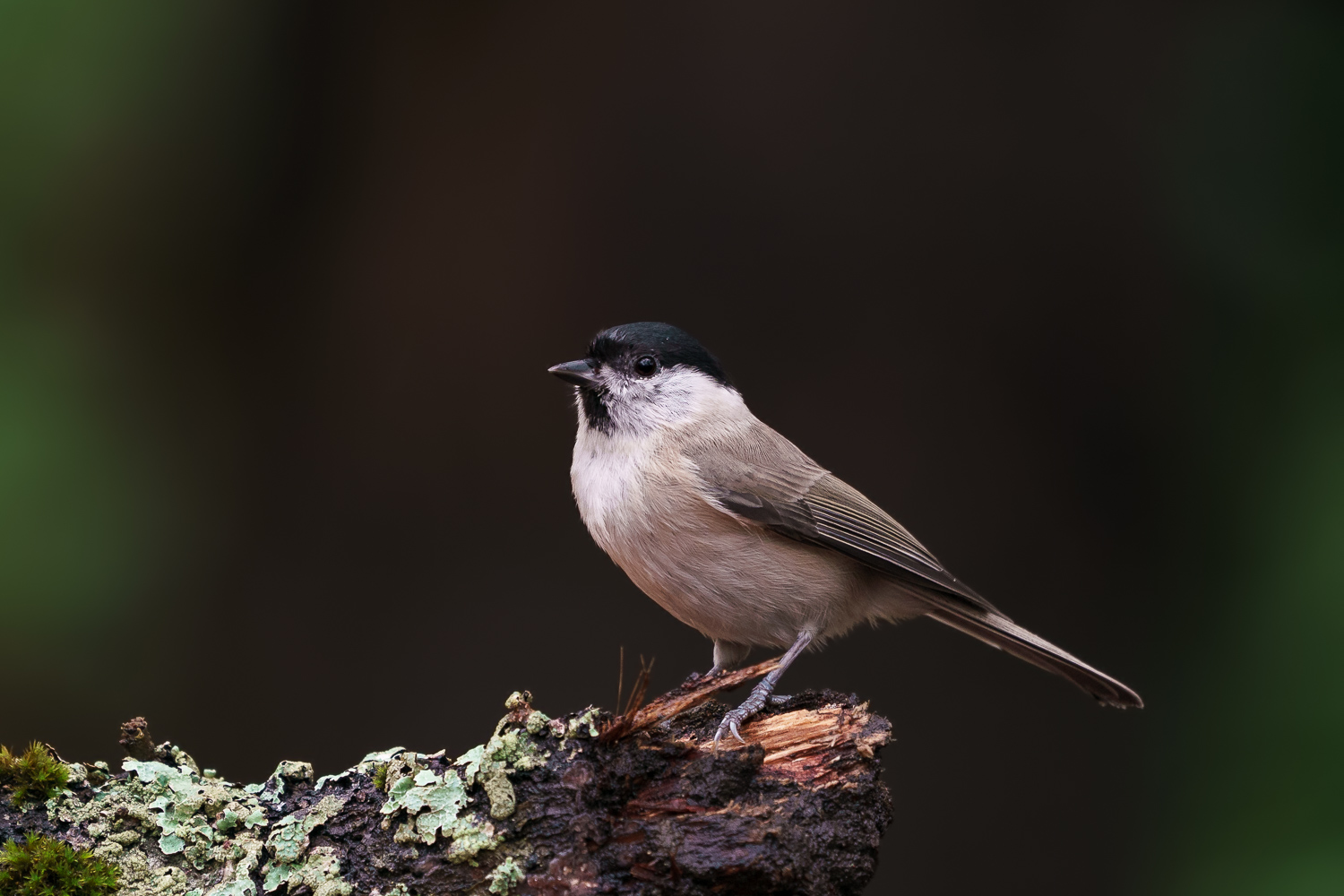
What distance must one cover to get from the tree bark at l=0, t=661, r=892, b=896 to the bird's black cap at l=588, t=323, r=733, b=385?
1.18 m

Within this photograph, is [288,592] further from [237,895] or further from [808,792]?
[808,792]

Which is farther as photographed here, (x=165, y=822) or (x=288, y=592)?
(x=288, y=592)

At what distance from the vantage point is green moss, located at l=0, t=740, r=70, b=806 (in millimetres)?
1807

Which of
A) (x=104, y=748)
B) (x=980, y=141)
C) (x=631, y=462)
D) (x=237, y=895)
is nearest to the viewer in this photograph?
(x=237, y=895)

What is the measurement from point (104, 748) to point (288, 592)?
772 mm

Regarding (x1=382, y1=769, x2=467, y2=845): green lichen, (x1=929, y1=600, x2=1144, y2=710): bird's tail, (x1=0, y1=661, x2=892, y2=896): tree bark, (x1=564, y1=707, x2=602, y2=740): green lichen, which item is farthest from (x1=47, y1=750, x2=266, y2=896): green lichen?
(x1=929, y1=600, x2=1144, y2=710): bird's tail

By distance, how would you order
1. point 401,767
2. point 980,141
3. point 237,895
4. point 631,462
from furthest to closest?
1. point 980,141
2. point 631,462
3. point 401,767
4. point 237,895

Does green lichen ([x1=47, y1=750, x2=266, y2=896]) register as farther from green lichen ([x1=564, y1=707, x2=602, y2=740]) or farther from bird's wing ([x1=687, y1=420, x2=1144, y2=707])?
bird's wing ([x1=687, y1=420, x2=1144, y2=707])

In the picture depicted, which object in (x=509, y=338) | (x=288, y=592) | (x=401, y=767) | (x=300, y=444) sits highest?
(x=509, y=338)

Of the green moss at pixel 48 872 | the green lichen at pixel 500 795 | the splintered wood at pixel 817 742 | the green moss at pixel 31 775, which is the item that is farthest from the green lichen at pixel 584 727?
the green moss at pixel 31 775

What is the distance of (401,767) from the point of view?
6.09 ft

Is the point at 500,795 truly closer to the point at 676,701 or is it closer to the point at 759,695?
the point at 676,701

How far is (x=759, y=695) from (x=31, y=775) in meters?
1.40

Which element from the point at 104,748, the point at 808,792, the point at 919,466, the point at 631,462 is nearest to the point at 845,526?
the point at 631,462
